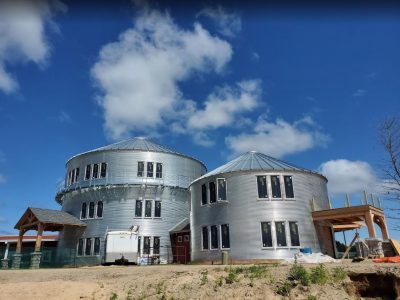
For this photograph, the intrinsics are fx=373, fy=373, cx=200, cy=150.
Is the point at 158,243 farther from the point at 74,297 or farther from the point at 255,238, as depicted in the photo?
the point at 74,297

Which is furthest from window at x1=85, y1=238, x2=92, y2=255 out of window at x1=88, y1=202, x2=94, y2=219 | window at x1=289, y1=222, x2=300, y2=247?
window at x1=289, y1=222, x2=300, y2=247

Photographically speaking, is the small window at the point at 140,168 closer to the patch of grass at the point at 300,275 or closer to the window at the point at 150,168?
the window at the point at 150,168

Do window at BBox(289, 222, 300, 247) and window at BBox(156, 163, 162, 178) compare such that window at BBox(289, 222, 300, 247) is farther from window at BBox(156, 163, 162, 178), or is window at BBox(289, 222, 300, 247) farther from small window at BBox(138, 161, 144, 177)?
small window at BBox(138, 161, 144, 177)

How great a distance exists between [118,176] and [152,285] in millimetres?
23358

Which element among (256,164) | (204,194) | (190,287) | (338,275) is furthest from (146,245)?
(338,275)

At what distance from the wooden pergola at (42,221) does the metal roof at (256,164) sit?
15.4 m

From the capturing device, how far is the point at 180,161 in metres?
41.2

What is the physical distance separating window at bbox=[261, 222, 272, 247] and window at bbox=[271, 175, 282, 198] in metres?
2.16

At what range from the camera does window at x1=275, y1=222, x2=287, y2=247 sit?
25.2 m

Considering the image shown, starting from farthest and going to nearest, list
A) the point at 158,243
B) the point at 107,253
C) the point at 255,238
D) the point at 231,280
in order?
1. the point at 158,243
2. the point at 107,253
3. the point at 255,238
4. the point at 231,280

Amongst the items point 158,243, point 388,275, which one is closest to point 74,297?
point 388,275

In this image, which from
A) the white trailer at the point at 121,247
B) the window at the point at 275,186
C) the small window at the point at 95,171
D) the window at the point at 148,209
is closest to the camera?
the window at the point at 275,186

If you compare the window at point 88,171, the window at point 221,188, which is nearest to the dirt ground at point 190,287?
the window at point 221,188

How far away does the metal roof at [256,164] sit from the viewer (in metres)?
27.6
